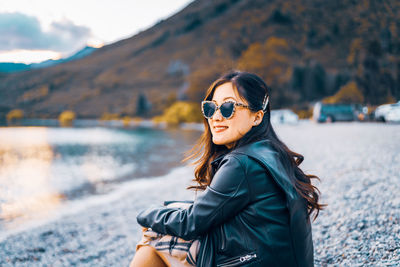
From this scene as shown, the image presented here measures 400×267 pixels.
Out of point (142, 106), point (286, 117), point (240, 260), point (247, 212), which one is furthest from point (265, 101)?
point (142, 106)

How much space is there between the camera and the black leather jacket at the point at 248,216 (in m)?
1.44

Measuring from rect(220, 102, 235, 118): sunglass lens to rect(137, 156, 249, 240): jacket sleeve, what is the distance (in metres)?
0.34

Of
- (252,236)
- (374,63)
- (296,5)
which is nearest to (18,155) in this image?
(252,236)

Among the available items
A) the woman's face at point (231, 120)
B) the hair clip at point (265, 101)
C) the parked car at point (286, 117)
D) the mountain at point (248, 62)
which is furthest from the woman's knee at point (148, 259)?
the parked car at point (286, 117)

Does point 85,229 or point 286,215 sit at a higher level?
point 286,215

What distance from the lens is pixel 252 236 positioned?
147 cm

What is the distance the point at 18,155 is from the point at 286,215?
22643mm

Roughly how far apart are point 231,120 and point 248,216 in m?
0.58

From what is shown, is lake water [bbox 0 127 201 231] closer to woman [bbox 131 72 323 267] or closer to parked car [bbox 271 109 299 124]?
woman [bbox 131 72 323 267]

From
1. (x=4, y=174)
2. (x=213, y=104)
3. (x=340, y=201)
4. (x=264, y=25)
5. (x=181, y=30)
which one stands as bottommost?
(x=340, y=201)

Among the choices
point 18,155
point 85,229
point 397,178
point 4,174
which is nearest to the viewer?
point 397,178

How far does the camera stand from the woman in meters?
1.45

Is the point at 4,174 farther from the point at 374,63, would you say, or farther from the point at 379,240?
the point at 374,63

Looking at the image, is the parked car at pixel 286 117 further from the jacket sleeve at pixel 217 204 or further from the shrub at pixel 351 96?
the jacket sleeve at pixel 217 204
